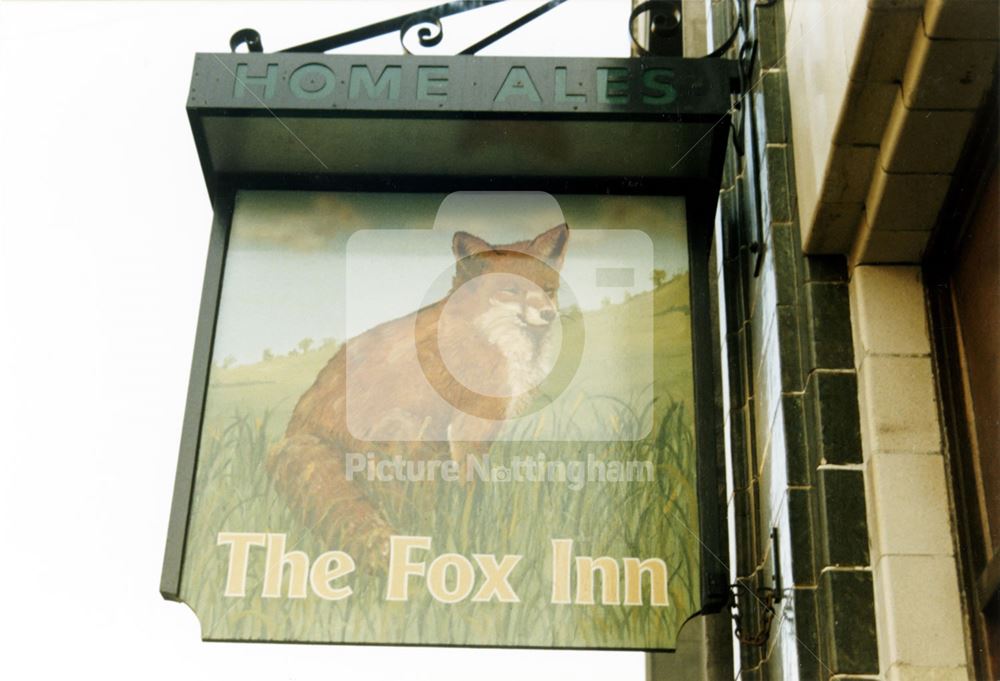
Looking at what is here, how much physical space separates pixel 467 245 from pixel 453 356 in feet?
2.08

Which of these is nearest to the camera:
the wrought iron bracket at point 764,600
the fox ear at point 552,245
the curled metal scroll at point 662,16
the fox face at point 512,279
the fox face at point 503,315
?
the wrought iron bracket at point 764,600

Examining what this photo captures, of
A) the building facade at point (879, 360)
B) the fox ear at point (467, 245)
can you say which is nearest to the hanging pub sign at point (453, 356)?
the fox ear at point (467, 245)

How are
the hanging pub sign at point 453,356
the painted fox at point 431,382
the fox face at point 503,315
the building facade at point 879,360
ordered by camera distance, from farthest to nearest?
the fox face at point 503,315, the painted fox at point 431,382, the hanging pub sign at point 453,356, the building facade at point 879,360

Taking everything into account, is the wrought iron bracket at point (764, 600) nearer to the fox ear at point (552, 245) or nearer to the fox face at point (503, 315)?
the fox face at point (503, 315)

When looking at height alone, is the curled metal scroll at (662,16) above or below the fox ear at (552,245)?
above

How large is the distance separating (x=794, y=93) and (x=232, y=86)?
271cm

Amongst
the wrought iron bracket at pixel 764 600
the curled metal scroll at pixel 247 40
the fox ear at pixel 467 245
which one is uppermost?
the curled metal scroll at pixel 247 40

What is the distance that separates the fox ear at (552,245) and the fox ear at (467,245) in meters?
0.23

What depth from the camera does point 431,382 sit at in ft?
22.5

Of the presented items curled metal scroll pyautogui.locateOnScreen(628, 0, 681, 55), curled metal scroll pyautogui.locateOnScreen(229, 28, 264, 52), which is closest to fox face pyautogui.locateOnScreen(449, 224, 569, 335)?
curled metal scroll pyautogui.locateOnScreen(628, 0, 681, 55)

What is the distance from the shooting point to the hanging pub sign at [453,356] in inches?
243

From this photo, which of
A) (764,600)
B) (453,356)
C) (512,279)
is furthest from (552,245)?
(764,600)

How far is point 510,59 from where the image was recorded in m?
7.18

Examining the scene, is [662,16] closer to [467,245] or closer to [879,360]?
[467,245]
